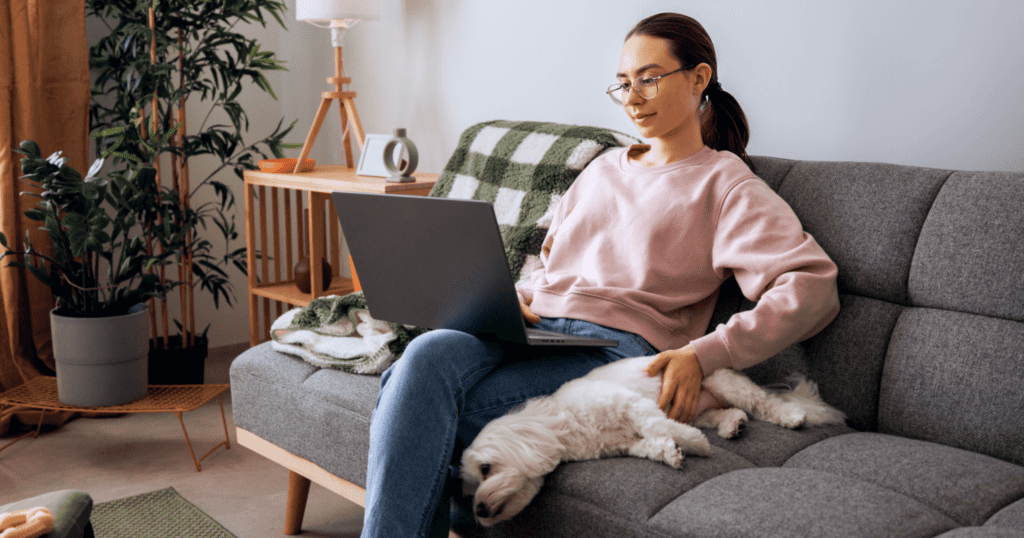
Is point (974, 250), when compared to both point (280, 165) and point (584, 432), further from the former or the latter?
point (280, 165)

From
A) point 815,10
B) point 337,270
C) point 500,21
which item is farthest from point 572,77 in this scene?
point 337,270

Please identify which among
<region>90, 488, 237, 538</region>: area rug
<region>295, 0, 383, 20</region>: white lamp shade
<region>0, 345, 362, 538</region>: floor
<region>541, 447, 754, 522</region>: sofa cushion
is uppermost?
<region>295, 0, 383, 20</region>: white lamp shade

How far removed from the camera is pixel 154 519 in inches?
80.0

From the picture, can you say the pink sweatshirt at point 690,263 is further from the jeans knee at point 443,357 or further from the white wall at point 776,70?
the white wall at point 776,70

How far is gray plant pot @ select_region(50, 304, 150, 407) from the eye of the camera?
2.31m

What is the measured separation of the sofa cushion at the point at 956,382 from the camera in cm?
126

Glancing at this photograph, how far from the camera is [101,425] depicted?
272 cm

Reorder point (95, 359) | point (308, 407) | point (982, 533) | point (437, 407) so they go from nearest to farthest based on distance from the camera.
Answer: point (982, 533) < point (437, 407) < point (308, 407) < point (95, 359)

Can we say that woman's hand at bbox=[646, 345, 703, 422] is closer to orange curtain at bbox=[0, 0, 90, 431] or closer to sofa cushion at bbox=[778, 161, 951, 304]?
sofa cushion at bbox=[778, 161, 951, 304]

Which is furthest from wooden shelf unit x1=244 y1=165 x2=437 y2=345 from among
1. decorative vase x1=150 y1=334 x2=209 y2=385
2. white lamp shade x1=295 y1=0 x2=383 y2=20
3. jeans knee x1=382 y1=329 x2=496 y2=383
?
jeans knee x1=382 y1=329 x2=496 y2=383

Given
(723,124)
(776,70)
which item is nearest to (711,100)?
(723,124)

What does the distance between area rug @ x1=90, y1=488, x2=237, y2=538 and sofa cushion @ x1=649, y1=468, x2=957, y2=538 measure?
129 cm

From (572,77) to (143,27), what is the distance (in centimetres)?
148

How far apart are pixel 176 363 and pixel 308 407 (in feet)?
4.96
